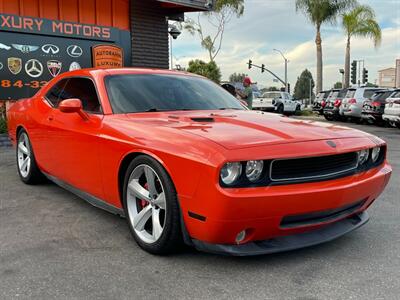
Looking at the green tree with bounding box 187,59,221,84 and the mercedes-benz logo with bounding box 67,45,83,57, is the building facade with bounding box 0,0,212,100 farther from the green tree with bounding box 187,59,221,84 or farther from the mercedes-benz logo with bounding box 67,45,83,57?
the green tree with bounding box 187,59,221,84

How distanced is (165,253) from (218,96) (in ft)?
6.62

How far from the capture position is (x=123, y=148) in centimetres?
336

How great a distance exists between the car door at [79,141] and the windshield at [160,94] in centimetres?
21

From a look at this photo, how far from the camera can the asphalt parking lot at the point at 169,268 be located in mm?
2643

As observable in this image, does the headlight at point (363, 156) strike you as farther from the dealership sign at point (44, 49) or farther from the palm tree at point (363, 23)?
the palm tree at point (363, 23)

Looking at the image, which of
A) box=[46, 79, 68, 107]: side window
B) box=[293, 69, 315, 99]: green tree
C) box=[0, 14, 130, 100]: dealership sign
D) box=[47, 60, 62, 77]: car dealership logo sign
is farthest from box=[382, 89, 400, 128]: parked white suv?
box=[293, 69, 315, 99]: green tree

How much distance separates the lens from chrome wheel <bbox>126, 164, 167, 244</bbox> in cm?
314

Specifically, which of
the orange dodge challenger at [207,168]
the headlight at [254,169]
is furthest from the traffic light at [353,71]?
the headlight at [254,169]

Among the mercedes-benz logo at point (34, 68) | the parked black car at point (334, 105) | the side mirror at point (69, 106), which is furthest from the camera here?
the parked black car at point (334, 105)

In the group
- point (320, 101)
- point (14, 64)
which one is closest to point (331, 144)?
point (14, 64)

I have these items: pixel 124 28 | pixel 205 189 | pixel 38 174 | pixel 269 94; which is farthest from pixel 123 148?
pixel 269 94

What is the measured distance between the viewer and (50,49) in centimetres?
1056

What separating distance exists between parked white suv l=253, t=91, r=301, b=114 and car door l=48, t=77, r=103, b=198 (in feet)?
71.4

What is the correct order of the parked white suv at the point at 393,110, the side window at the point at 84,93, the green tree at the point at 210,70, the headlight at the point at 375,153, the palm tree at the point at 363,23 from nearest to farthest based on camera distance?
the headlight at the point at 375,153, the side window at the point at 84,93, the parked white suv at the point at 393,110, the palm tree at the point at 363,23, the green tree at the point at 210,70
